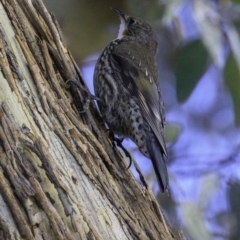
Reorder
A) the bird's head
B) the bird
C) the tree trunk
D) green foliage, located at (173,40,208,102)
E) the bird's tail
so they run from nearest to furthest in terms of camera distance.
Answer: the tree trunk < the bird's tail < the bird < green foliage, located at (173,40,208,102) < the bird's head

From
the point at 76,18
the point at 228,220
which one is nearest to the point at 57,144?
the point at 228,220

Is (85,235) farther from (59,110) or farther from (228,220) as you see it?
(228,220)

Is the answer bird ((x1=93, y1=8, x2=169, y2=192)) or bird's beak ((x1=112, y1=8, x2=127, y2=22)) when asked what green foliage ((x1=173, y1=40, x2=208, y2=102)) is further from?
bird's beak ((x1=112, y1=8, x2=127, y2=22))

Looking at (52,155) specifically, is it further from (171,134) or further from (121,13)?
(121,13)

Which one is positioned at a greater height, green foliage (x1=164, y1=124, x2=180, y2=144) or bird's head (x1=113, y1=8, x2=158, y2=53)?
bird's head (x1=113, y1=8, x2=158, y2=53)

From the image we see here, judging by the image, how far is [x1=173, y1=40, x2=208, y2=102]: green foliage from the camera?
119 inches

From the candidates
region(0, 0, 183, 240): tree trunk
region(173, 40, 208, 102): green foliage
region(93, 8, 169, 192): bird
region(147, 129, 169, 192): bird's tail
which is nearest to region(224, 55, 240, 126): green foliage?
region(173, 40, 208, 102): green foliage

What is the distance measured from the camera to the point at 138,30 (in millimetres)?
3404

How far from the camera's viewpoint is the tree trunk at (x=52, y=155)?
1693 millimetres

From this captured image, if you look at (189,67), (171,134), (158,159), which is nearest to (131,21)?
(189,67)

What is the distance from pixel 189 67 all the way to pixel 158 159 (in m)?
0.80

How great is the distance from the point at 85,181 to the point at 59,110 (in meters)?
0.27

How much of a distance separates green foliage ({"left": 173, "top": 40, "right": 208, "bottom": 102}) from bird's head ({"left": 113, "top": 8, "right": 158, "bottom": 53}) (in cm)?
17

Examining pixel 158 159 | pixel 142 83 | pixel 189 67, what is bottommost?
pixel 158 159
